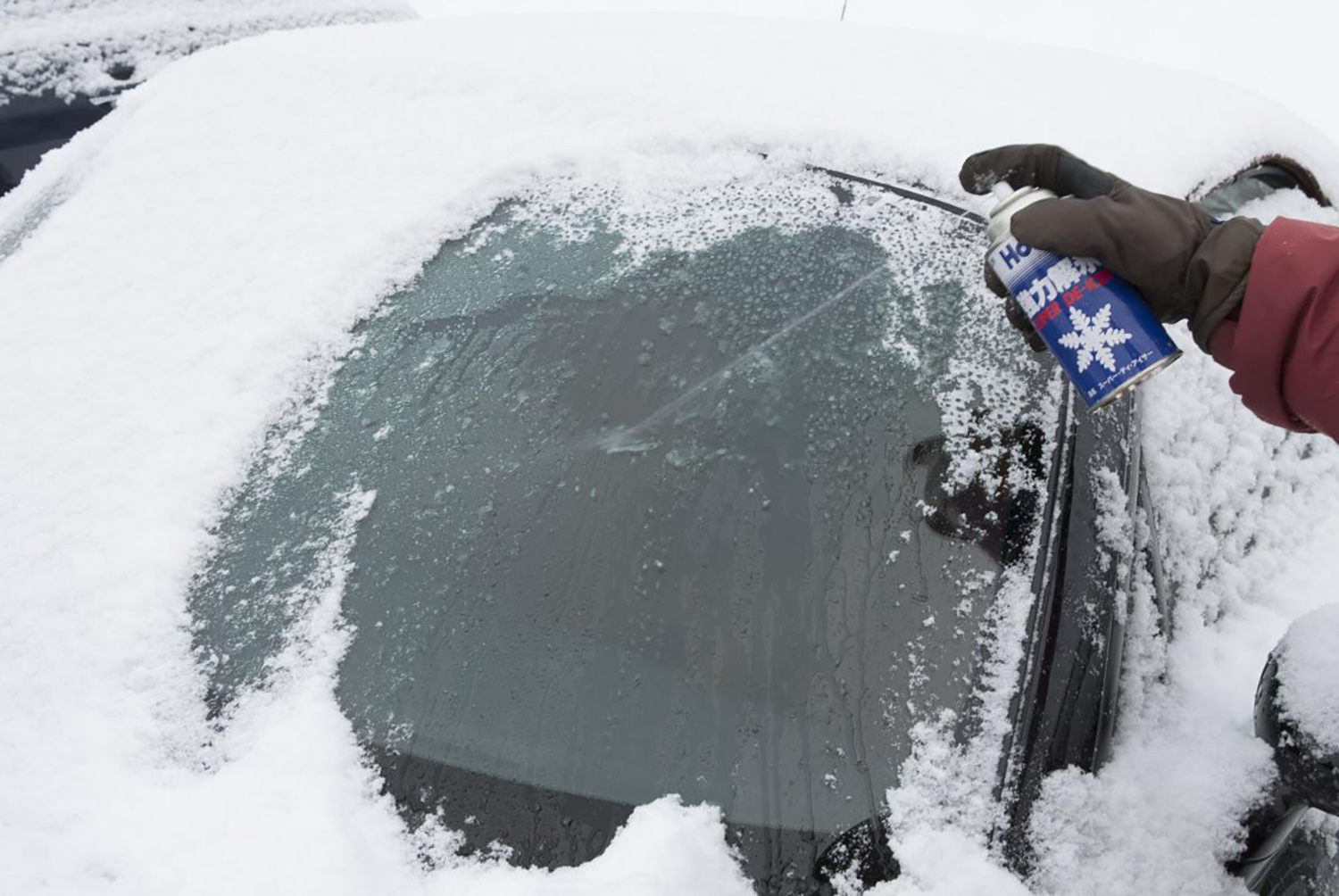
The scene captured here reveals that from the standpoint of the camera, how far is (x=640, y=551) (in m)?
1.39

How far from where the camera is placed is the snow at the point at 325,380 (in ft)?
4.09

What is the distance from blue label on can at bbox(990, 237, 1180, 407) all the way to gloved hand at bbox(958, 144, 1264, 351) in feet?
0.10

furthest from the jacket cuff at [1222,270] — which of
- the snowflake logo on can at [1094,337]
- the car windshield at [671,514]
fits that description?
the car windshield at [671,514]

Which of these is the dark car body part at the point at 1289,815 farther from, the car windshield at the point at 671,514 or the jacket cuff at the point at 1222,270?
the jacket cuff at the point at 1222,270

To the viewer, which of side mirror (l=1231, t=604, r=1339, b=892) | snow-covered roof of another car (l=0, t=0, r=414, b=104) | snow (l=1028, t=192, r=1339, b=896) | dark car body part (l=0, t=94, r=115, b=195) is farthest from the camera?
snow-covered roof of another car (l=0, t=0, r=414, b=104)

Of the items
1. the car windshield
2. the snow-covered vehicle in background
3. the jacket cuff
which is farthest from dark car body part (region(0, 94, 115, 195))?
the jacket cuff

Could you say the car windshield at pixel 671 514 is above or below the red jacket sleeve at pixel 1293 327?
below

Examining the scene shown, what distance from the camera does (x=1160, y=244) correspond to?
137 cm

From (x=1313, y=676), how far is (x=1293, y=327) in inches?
20.7

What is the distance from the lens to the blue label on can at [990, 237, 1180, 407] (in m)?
1.34

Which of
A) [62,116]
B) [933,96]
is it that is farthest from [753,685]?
[62,116]

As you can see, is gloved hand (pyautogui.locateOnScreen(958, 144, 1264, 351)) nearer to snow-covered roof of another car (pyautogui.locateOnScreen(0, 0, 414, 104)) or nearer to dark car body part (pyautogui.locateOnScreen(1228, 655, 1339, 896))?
dark car body part (pyautogui.locateOnScreen(1228, 655, 1339, 896))

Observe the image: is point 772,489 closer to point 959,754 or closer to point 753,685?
point 753,685

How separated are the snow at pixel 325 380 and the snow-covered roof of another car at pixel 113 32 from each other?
104cm
